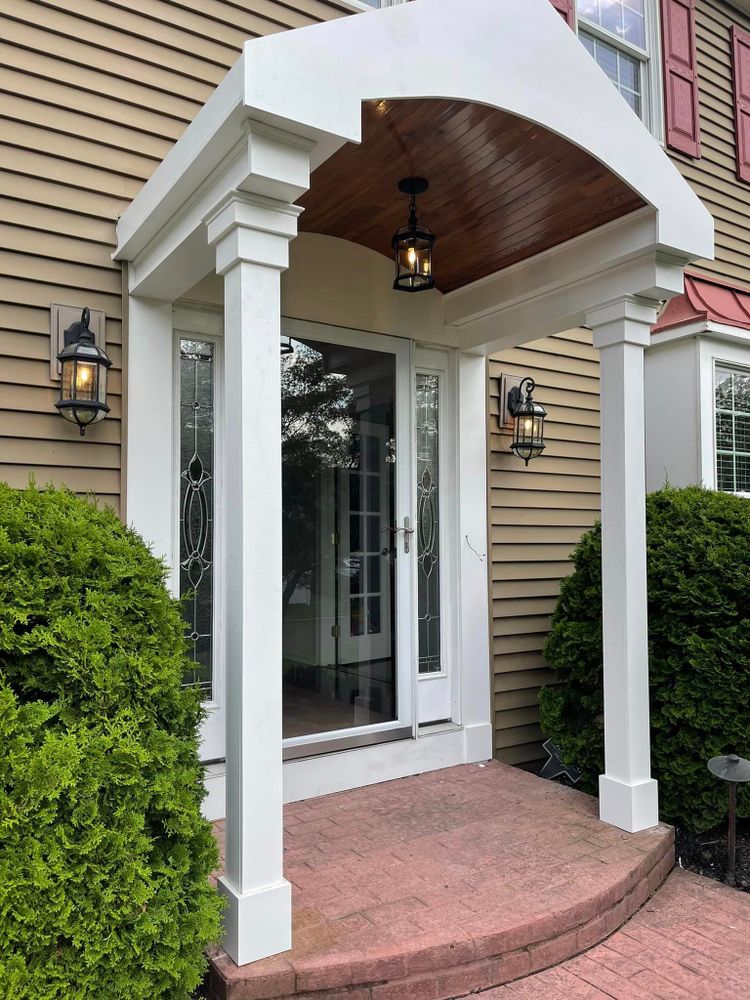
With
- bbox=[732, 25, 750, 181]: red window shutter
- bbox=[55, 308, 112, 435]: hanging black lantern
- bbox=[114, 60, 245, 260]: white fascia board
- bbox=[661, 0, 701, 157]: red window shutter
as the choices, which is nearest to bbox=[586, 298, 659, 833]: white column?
bbox=[114, 60, 245, 260]: white fascia board

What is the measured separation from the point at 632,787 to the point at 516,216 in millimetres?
2492

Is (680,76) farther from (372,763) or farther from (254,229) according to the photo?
(372,763)

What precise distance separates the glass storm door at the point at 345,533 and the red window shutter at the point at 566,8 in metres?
2.72

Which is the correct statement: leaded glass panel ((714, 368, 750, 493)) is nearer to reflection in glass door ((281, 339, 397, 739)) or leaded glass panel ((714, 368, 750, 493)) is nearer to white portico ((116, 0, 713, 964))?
white portico ((116, 0, 713, 964))

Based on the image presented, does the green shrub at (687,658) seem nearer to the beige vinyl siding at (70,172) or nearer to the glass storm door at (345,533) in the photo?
the glass storm door at (345,533)

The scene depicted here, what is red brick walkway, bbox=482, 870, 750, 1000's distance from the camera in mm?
2213

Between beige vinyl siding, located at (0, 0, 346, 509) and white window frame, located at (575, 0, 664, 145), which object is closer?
beige vinyl siding, located at (0, 0, 346, 509)

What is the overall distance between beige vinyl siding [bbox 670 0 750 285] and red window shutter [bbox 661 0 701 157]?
17 cm

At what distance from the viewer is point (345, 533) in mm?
3736

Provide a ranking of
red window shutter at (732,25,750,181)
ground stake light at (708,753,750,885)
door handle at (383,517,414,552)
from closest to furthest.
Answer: ground stake light at (708,753,750,885)
door handle at (383,517,414,552)
red window shutter at (732,25,750,181)

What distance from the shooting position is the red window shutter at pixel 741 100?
5.98m

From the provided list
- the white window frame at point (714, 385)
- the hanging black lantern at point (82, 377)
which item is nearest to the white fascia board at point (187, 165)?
the hanging black lantern at point (82, 377)

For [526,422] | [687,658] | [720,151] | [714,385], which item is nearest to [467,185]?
[526,422]

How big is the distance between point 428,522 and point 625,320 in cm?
144
